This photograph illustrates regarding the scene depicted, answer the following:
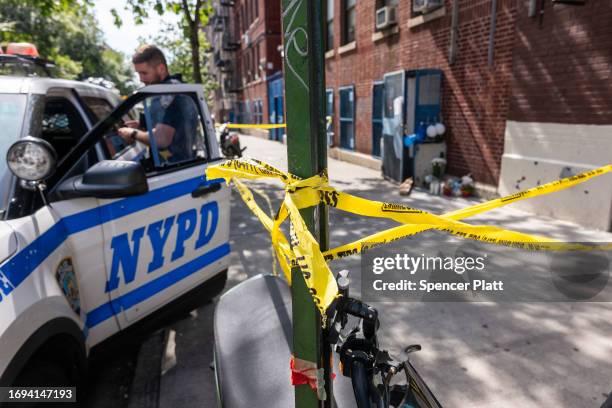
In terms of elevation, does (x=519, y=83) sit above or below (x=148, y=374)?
above

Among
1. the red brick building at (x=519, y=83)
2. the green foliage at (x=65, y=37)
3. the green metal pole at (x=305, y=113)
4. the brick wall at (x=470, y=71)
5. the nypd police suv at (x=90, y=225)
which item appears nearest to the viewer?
the green metal pole at (x=305, y=113)

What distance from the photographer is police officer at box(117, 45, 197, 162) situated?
3205 mm

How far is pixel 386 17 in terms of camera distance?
35.8ft

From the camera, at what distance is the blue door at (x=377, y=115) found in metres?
12.2

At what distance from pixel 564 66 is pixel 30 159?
22.6 ft

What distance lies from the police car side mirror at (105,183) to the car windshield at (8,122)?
0.27 meters

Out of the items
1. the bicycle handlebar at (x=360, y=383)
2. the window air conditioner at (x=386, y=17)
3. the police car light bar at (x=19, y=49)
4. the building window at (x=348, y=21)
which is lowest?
the bicycle handlebar at (x=360, y=383)

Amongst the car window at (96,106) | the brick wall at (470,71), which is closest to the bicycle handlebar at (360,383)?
the car window at (96,106)

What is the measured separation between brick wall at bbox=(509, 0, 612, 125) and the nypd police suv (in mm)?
5338

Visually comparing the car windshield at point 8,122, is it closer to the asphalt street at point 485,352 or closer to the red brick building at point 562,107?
the asphalt street at point 485,352

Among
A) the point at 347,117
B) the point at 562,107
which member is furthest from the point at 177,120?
the point at 347,117

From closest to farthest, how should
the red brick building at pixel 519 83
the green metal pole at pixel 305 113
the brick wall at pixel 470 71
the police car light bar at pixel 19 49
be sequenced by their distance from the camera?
1. the green metal pole at pixel 305 113
2. the police car light bar at pixel 19 49
3. the red brick building at pixel 519 83
4. the brick wall at pixel 470 71

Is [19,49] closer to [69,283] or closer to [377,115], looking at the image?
[69,283]

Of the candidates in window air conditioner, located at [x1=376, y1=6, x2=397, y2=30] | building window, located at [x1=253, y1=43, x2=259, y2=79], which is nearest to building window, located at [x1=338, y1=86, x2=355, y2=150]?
window air conditioner, located at [x1=376, y1=6, x2=397, y2=30]
